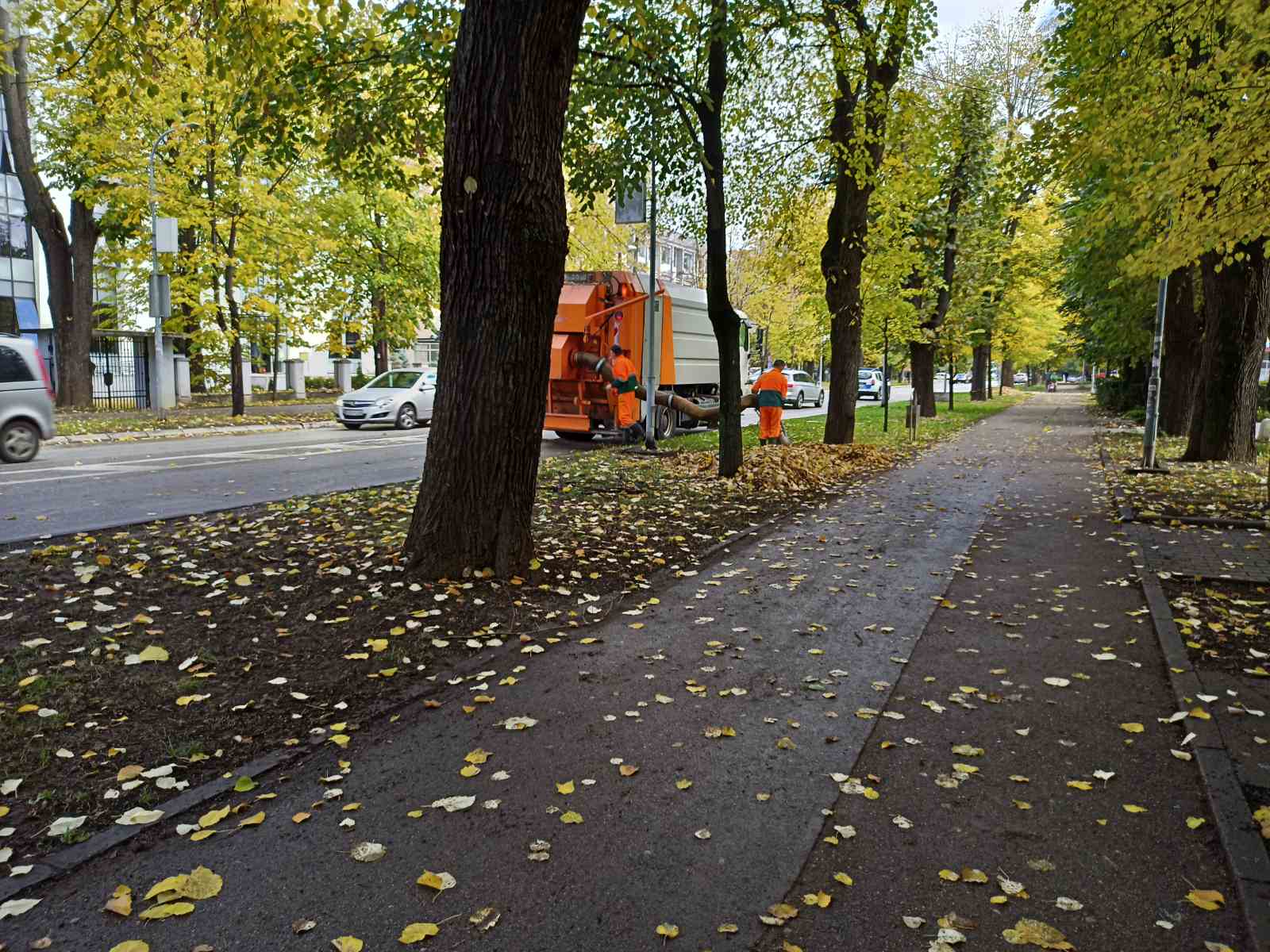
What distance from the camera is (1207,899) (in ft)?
9.52

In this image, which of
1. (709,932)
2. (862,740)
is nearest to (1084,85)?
(862,740)

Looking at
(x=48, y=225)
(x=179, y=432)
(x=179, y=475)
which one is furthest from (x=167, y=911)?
(x=48, y=225)

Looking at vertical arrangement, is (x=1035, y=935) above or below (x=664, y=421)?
below

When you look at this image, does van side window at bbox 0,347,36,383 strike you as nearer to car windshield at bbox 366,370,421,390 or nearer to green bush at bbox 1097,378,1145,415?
car windshield at bbox 366,370,421,390

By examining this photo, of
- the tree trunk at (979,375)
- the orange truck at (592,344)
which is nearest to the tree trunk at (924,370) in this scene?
the orange truck at (592,344)

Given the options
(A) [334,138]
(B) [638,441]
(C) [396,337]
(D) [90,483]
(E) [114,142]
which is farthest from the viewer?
(C) [396,337]

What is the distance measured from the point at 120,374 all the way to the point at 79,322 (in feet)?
28.7

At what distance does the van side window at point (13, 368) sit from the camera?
14.0 metres

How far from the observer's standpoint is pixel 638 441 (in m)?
18.8

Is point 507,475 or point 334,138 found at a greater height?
point 334,138

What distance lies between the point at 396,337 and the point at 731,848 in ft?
94.6

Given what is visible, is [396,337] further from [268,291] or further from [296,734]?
[296,734]

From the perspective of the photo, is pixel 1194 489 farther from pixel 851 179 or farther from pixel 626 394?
pixel 626 394

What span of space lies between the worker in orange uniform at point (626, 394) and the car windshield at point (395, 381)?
8.36 m
